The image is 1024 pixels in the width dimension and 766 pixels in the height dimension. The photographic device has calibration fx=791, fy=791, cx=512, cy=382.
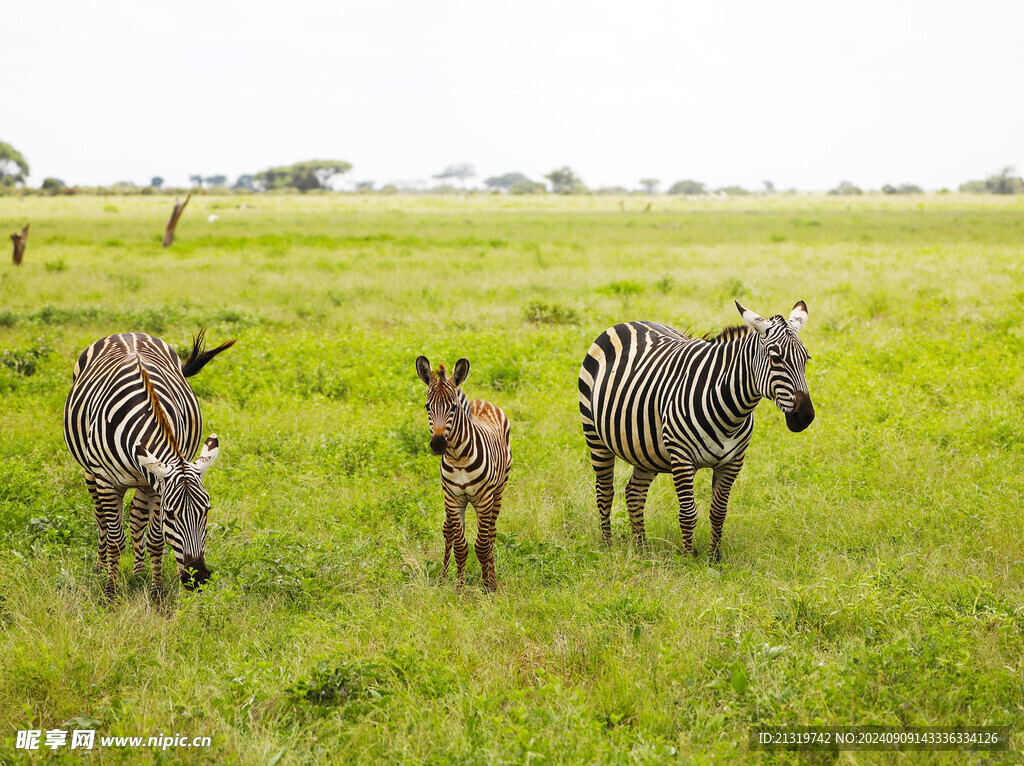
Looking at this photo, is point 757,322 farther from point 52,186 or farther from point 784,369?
point 52,186

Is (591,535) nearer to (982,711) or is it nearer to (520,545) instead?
(520,545)

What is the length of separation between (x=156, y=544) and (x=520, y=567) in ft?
8.45

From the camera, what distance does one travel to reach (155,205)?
5428cm

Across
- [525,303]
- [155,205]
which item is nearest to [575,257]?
[525,303]

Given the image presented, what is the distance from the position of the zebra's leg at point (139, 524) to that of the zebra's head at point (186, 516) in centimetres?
90

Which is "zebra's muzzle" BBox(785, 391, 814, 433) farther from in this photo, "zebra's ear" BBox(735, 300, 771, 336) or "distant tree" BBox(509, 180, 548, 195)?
"distant tree" BBox(509, 180, 548, 195)

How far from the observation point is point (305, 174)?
11444cm

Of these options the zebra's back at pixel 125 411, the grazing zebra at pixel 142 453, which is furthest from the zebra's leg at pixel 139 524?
the zebra's back at pixel 125 411

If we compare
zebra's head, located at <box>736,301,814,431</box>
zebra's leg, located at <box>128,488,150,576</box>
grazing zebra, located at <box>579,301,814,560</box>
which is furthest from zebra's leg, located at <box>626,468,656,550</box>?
zebra's leg, located at <box>128,488,150,576</box>

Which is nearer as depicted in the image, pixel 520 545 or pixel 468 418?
pixel 468 418

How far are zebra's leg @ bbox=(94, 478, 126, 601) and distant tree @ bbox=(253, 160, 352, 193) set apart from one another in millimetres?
113835

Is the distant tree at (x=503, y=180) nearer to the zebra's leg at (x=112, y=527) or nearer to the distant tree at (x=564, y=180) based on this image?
the distant tree at (x=564, y=180)

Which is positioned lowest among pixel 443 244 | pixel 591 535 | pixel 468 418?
pixel 591 535

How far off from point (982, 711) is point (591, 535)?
11.0 feet
